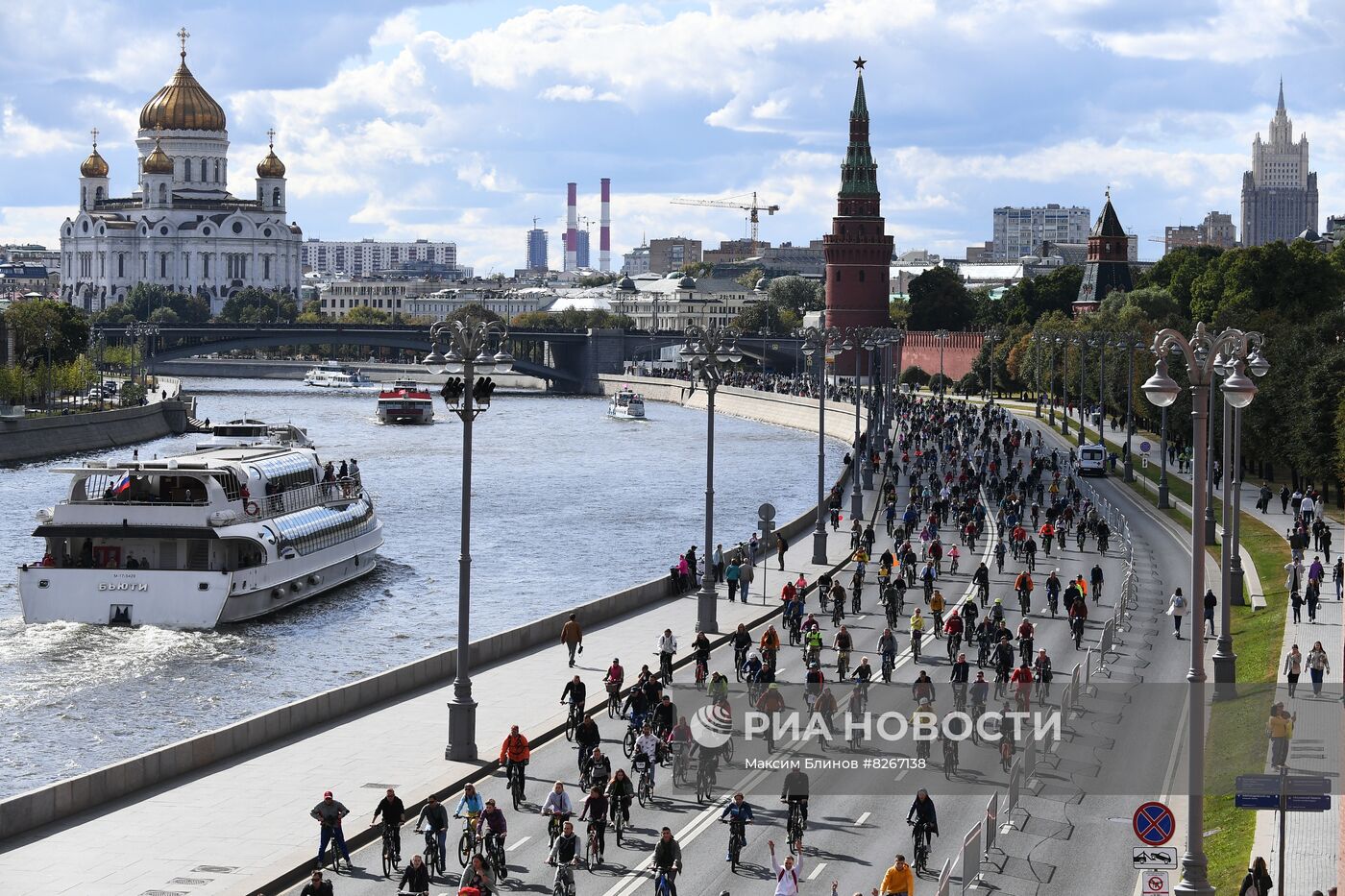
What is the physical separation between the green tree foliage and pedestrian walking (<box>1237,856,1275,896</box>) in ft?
361

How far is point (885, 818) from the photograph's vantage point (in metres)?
23.4

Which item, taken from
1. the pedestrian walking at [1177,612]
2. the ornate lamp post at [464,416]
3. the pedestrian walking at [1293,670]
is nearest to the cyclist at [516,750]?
the ornate lamp post at [464,416]

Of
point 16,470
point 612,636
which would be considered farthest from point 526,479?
point 612,636

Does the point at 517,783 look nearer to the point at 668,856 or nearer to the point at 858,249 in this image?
the point at 668,856

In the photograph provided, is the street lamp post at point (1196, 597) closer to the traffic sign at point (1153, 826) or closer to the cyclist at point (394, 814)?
the traffic sign at point (1153, 826)

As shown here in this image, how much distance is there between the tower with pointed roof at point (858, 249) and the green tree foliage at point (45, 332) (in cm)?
6637

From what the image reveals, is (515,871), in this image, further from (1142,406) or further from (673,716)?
(1142,406)

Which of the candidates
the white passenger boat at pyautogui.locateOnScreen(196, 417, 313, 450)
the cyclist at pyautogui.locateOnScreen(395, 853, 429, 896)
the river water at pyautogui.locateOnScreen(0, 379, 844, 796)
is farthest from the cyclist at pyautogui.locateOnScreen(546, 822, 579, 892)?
the white passenger boat at pyautogui.locateOnScreen(196, 417, 313, 450)

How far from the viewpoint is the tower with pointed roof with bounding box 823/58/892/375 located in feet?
561

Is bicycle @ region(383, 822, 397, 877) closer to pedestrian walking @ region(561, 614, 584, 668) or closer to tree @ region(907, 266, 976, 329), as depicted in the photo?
pedestrian walking @ region(561, 614, 584, 668)

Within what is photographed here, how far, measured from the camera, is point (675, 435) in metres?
122

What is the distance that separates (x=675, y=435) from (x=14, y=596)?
7400cm

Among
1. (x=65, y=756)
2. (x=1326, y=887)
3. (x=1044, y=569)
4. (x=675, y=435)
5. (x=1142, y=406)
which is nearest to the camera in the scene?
(x=1326, y=887)

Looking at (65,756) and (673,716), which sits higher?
(673,716)
